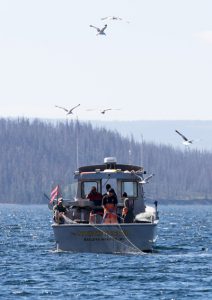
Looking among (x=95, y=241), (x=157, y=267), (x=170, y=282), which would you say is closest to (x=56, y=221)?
(x=95, y=241)

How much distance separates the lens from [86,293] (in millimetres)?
41594

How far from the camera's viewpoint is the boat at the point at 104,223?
5406 centimetres

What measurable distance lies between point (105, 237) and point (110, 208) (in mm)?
1414

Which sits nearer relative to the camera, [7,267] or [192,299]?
[192,299]

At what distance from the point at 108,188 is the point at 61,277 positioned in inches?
403

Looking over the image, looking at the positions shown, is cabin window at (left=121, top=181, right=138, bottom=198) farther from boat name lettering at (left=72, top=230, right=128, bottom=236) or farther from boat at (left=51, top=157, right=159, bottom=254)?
boat name lettering at (left=72, top=230, right=128, bottom=236)

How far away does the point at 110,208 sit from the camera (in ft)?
180

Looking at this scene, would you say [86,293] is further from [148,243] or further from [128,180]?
[128,180]

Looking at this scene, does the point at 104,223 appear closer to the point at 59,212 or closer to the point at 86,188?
the point at 59,212

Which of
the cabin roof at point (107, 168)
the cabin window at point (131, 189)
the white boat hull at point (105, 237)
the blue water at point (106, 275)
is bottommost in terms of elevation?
the blue water at point (106, 275)

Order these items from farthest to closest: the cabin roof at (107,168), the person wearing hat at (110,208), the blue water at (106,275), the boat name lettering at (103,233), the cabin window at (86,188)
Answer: the cabin roof at (107,168) < the cabin window at (86,188) < the person wearing hat at (110,208) < the boat name lettering at (103,233) < the blue water at (106,275)

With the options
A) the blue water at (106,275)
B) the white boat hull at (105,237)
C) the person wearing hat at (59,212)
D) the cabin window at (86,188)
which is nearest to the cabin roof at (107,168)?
the cabin window at (86,188)

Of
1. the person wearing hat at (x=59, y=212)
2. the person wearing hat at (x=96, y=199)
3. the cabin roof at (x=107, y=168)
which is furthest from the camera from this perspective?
the cabin roof at (x=107, y=168)

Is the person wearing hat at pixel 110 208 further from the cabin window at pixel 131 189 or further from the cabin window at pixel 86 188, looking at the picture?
the cabin window at pixel 131 189
